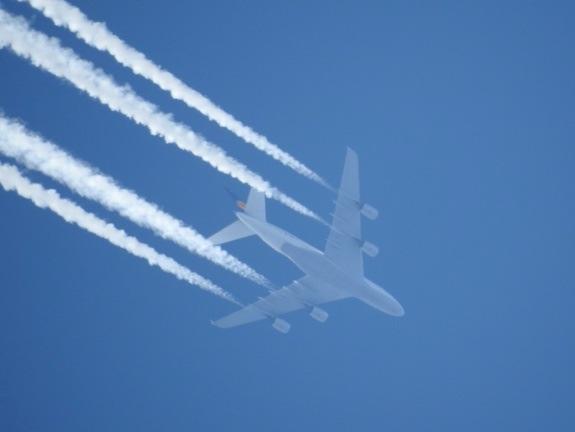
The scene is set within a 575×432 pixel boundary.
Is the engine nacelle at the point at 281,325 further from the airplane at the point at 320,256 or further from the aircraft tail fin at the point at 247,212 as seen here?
the aircraft tail fin at the point at 247,212

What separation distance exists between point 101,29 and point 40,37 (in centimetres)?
239

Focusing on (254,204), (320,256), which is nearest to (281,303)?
(320,256)

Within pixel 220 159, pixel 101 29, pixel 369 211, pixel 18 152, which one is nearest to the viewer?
pixel 18 152

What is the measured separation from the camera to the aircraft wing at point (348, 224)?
110 feet

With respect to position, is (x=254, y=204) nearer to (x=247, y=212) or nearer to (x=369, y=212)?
(x=247, y=212)

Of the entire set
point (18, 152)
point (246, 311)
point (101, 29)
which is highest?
point (101, 29)

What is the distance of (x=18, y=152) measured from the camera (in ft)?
80.5

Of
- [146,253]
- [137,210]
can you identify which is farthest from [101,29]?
[146,253]

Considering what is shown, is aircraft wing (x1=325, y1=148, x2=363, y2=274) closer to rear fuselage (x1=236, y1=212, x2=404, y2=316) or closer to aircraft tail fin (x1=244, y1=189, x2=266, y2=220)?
rear fuselage (x1=236, y1=212, x2=404, y2=316)

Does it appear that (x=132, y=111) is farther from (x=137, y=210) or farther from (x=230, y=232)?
(x=230, y=232)

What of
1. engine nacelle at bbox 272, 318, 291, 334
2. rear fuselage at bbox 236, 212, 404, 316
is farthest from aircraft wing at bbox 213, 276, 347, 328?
rear fuselage at bbox 236, 212, 404, 316

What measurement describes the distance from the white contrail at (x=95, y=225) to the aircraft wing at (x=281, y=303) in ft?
17.1

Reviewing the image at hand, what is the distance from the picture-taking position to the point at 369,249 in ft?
113

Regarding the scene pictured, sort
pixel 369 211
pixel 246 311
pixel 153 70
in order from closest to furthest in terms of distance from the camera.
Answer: pixel 153 70 → pixel 369 211 → pixel 246 311
